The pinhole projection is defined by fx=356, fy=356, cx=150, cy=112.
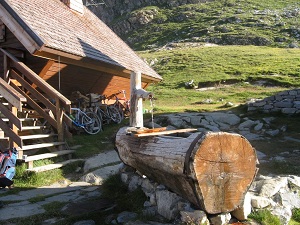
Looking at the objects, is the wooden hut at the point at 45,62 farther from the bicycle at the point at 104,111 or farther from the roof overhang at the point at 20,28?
the bicycle at the point at 104,111

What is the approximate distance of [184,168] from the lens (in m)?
4.36

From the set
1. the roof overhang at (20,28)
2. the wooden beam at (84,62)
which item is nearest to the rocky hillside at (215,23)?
the wooden beam at (84,62)

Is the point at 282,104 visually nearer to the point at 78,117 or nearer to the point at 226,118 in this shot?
the point at 226,118

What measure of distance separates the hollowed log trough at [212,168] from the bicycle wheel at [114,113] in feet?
27.7

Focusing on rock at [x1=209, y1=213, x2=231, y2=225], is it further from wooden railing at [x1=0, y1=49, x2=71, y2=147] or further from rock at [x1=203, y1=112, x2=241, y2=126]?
rock at [x1=203, y1=112, x2=241, y2=126]

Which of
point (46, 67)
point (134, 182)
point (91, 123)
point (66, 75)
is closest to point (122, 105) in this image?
point (91, 123)

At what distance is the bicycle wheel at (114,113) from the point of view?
43.3 ft

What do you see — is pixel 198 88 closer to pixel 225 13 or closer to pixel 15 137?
pixel 15 137

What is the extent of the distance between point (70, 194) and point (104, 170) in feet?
5.07

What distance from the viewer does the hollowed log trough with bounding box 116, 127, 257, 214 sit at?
431 cm

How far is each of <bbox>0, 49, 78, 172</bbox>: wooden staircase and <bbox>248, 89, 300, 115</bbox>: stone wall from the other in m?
8.19

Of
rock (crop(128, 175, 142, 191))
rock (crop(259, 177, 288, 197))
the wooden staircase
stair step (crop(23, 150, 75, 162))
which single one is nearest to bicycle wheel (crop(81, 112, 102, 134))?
the wooden staircase

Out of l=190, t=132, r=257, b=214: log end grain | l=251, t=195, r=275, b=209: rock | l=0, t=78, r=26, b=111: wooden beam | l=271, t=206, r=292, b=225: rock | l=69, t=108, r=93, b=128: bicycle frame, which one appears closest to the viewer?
l=190, t=132, r=257, b=214: log end grain

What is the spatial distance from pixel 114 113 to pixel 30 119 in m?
3.99
